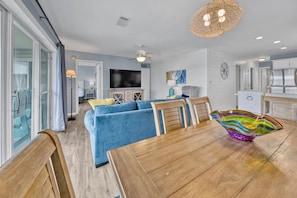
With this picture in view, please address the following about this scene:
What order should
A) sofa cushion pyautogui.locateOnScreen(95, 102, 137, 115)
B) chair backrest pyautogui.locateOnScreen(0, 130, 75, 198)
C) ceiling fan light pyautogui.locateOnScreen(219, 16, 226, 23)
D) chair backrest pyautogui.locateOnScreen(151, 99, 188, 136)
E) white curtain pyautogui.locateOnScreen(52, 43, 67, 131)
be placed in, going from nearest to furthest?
1. chair backrest pyautogui.locateOnScreen(0, 130, 75, 198)
2. chair backrest pyautogui.locateOnScreen(151, 99, 188, 136)
3. ceiling fan light pyautogui.locateOnScreen(219, 16, 226, 23)
4. sofa cushion pyautogui.locateOnScreen(95, 102, 137, 115)
5. white curtain pyautogui.locateOnScreen(52, 43, 67, 131)

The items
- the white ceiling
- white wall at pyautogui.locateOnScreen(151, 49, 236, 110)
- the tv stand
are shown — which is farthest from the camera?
the tv stand

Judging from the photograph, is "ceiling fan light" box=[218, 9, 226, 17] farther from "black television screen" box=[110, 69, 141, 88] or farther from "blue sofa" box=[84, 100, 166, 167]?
"black television screen" box=[110, 69, 141, 88]

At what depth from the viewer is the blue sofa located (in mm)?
1999

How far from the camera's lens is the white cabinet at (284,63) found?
17.5 feet

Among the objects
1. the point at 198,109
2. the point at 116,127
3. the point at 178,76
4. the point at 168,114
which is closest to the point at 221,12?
the point at 198,109

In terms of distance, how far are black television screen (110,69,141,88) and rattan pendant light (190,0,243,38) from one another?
4934mm

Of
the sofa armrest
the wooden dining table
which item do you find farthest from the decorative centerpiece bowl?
the sofa armrest

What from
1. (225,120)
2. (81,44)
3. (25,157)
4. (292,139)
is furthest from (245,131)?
(81,44)

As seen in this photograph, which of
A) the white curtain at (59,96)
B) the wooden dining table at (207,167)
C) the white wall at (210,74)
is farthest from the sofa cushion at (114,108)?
the white wall at (210,74)

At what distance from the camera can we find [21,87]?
2.19 metres

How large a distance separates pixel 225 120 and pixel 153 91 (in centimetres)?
701

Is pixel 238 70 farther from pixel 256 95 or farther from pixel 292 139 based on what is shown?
pixel 292 139

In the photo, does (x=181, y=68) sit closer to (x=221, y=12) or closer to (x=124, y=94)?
(x=124, y=94)

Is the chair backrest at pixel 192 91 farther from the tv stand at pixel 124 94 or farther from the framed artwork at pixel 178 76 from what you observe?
the tv stand at pixel 124 94
